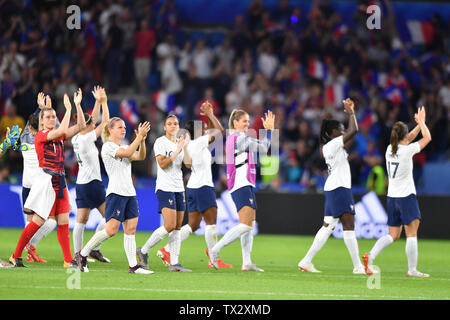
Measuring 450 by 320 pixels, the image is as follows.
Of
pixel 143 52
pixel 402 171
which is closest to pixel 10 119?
pixel 143 52

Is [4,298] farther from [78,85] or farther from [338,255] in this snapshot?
[78,85]

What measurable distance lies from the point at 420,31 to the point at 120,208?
57.9ft

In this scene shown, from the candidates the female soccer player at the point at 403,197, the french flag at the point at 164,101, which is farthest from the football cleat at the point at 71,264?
the french flag at the point at 164,101

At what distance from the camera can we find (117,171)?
38.2 ft

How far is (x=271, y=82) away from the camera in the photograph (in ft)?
80.7

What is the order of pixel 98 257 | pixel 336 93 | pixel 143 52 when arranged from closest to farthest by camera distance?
pixel 98 257
pixel 336 93
pixel 143 52

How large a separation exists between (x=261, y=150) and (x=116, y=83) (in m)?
12.5

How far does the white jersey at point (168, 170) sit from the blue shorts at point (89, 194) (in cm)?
153

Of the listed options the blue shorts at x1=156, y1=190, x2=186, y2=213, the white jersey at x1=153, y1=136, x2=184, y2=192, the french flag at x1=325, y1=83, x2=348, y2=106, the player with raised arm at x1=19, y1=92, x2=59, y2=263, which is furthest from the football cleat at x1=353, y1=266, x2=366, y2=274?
the french flag at x1=325, y1=83, x2=348, y2=106

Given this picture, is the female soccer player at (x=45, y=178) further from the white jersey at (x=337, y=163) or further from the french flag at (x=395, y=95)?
the french flag at (x=395, y=95)

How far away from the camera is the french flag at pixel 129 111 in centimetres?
2294

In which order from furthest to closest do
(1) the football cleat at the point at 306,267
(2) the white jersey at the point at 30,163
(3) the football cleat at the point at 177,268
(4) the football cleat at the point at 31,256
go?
(2) the white jersey at the point at 30,163 → (4) the football cleat at the point at 31,256 → (1) the football cleat at the point at 306,267 → (3) the football cleat at the point at 177,268

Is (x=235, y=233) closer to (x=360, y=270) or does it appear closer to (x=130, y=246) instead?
(x=130, y=246)

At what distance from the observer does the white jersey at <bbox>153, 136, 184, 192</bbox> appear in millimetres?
12109
